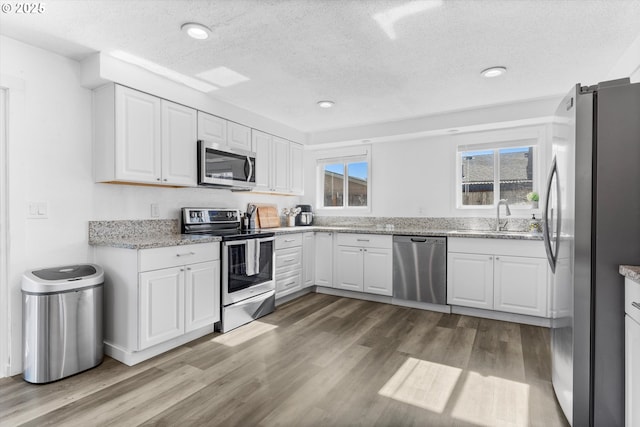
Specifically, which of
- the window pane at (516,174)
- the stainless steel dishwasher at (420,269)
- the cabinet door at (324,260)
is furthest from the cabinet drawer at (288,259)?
the window pane at (516,174)

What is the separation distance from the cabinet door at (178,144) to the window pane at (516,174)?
359cm

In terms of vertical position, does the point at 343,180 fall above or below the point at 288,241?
above

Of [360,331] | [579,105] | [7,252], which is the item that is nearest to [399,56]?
[579,105]

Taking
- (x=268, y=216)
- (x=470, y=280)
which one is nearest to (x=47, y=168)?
(x=268, y=216)

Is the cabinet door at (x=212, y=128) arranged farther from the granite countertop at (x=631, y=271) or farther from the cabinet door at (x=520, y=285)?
the granite countertop at (x=631, y=271)

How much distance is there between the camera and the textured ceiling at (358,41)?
1978 mm

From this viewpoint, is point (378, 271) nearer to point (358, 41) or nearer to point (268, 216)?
point (268, 216)

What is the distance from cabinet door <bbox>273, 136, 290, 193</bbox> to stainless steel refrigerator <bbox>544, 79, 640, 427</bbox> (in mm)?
3275

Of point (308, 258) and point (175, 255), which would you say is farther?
point (308, 258)

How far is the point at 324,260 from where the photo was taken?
453 centimetres

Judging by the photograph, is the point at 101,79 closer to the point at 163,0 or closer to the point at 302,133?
the point at 163,0

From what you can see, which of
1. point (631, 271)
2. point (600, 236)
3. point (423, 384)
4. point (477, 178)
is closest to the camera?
point (631, 271)

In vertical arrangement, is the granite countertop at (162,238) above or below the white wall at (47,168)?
below

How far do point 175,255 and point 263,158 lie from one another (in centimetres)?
189
